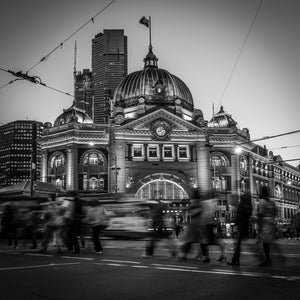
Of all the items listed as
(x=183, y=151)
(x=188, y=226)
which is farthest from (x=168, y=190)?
(x=188, y=226)

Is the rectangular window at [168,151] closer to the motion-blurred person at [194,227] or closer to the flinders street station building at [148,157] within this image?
the flinders street station building at [148,157]

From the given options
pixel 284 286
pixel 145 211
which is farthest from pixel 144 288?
pixel 145 211

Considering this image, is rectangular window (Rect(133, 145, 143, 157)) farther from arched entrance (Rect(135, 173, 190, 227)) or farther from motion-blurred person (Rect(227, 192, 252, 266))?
motion-blurred person (Rect(227, 192, 252, 266))

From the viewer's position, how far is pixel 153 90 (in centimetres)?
8806

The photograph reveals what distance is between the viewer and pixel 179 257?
14.8 metres

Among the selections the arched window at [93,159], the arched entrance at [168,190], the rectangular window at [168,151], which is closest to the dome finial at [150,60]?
the rectangular window at [168,151]

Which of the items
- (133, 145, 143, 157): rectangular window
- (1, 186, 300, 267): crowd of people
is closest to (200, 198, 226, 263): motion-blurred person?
(1, 186, 300, 267): crowd of people

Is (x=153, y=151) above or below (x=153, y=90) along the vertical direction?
below

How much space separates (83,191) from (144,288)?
67205mm

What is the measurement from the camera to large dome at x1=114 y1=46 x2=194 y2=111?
87500 mm

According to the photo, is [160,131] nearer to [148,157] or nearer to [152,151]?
[152,151]

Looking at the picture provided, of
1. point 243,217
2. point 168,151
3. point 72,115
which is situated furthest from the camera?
point 72,115

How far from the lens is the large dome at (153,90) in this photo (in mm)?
87500

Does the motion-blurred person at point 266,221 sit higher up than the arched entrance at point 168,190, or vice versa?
the arched entrance at point 168,190
